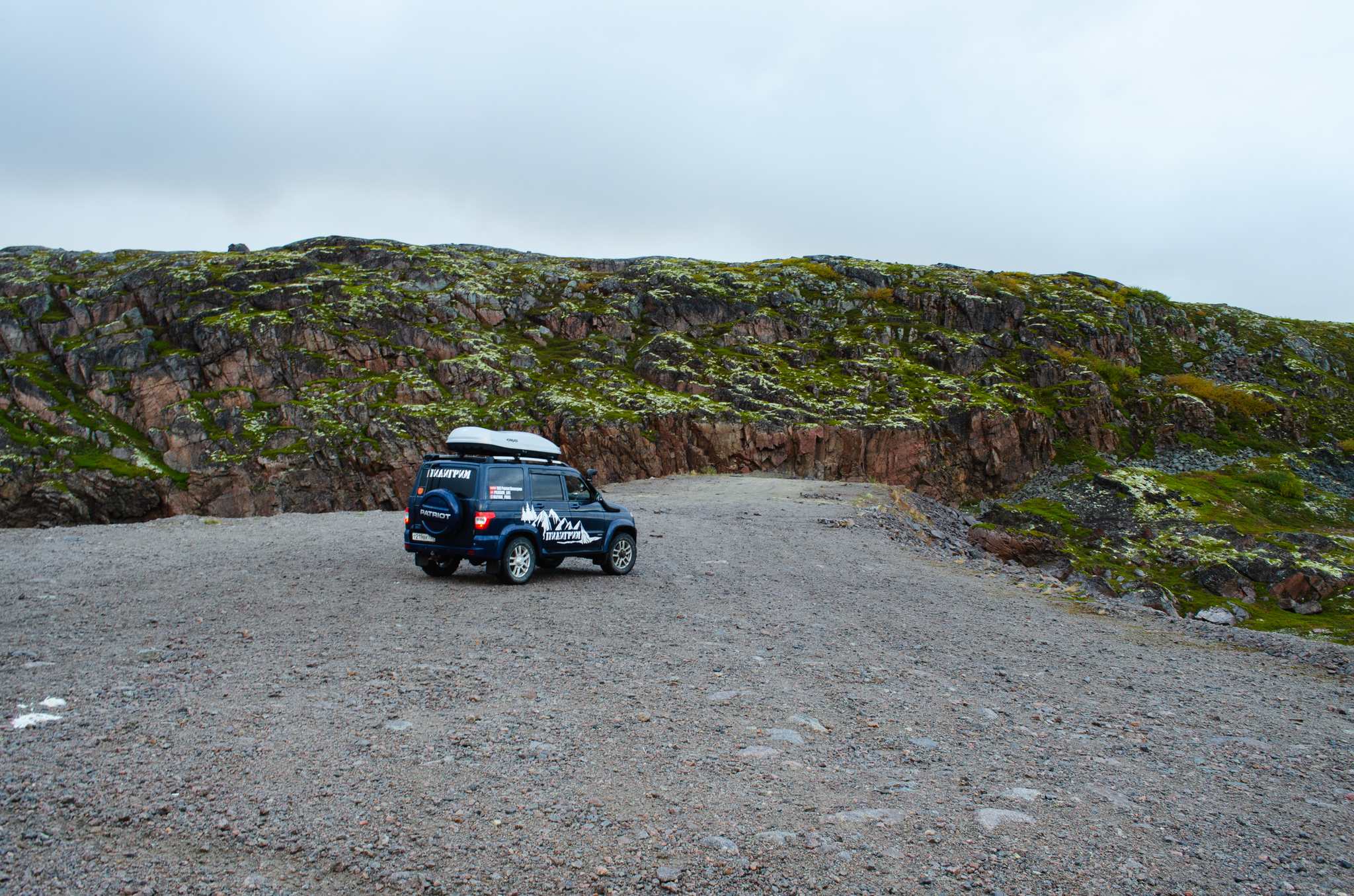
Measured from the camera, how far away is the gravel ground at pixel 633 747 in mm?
4453

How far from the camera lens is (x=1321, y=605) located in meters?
31.7

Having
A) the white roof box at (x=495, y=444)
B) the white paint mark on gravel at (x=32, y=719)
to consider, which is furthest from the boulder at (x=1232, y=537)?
the white paint mark on gravel at (x=32, y=719)

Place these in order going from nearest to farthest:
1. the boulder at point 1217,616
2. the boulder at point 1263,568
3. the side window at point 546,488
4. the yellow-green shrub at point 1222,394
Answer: the side window at point 546,488 → the boulder at point 1217,616 → the boulder at point 1263,568 → the yellow-green shrub at point 1222,394

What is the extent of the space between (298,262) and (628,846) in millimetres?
72175

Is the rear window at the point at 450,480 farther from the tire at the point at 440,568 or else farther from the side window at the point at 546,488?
the tire at the point at 440,568

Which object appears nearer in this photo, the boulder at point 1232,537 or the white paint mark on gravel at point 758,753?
the white paint mark on gravel at point 758,753

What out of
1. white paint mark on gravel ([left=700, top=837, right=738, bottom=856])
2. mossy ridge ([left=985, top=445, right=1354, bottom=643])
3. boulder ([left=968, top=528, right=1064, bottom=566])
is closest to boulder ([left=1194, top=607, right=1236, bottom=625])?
mossy ridge ([left=985, top=445, right=1354, bottom=643])

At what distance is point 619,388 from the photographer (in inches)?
2183

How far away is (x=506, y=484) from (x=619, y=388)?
41.8 meters

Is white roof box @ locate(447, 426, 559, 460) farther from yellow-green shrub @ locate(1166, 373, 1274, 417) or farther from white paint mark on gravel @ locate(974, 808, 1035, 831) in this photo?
yellow-green shrub @ locate(1166, 373, 1274, 417)

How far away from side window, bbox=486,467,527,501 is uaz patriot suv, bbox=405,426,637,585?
1 cm

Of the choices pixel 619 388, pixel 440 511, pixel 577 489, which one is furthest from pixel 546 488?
pixel 619 388

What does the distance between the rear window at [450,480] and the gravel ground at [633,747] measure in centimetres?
179

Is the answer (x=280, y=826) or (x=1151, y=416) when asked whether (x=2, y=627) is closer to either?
(x=280, y=826)
